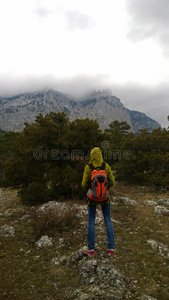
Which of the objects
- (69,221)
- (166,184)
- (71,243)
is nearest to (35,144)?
(69,221)

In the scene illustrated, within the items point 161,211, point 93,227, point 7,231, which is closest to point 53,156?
point 7,231

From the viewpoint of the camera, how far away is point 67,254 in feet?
15.8

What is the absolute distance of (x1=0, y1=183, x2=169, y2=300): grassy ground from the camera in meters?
3.47

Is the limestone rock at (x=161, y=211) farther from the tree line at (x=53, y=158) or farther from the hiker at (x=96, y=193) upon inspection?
the hiker at (x=96, y=193)

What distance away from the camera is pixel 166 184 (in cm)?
1271

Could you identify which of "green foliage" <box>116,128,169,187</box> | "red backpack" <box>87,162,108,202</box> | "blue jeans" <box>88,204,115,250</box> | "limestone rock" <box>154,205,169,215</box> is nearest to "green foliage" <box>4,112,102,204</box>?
"limestone rock" <box>154,205,169,215</box>

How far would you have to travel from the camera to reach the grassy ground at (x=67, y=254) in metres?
3.47

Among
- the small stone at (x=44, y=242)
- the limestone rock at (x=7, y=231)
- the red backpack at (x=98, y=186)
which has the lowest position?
the limestone rock at (x=7, y=231)

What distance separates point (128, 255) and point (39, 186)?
6.69 m

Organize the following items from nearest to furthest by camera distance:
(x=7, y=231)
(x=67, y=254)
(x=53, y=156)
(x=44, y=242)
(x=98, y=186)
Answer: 1. (x=98, y=186)
2. (x=67, y=254)
3. (x=44, y=242)
4. (x=7, y=231)
5. (x=53, y=156)

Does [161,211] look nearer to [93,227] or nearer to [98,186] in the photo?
[93,227]

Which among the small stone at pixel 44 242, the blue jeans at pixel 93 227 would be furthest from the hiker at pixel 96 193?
the small stone at pixel 44 242

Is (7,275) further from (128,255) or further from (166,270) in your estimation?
(166,270)

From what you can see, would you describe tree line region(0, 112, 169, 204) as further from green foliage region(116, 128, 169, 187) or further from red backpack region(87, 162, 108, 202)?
red backpack region(87, 162, 108, 202)
